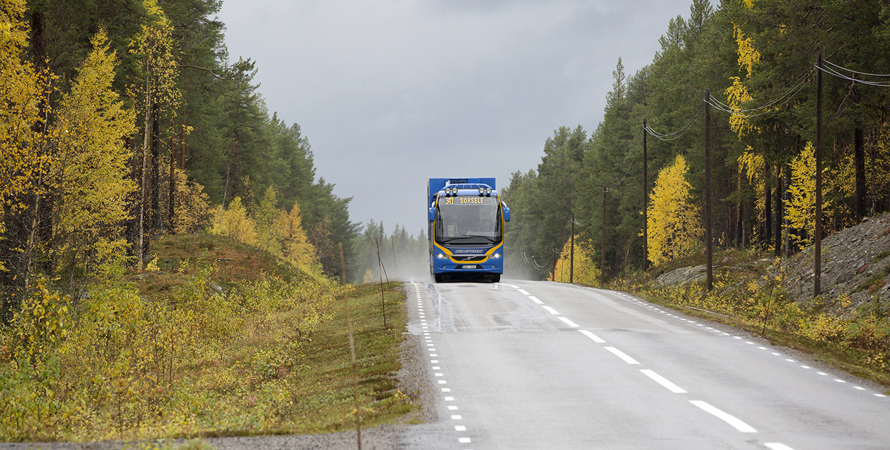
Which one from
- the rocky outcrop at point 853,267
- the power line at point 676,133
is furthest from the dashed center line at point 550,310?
the power line at point 676,133

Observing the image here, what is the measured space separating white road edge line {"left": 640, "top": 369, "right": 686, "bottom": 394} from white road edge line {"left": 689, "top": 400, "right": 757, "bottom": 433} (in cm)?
75

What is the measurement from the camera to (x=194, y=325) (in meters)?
19.9

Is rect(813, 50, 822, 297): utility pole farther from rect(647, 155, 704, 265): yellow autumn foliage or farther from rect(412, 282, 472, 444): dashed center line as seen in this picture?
rect(647, 155, 704, 265): yellow autumn foliage

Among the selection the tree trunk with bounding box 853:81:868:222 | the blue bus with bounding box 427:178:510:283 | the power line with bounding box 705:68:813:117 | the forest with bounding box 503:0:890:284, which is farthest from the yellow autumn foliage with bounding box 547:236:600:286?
the blue bus with bounding box 427:178:510:283

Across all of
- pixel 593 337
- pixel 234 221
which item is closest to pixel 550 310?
pixel 593 337

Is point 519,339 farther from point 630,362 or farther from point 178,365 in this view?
point 178,365

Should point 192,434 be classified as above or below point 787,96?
below

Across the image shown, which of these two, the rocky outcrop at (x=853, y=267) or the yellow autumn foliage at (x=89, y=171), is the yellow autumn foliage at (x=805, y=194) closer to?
the rocky outcrop at (x=853, y=267)

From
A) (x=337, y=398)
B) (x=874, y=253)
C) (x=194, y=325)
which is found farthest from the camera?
(x=874, y=253)

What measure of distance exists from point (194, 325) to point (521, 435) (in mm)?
14275

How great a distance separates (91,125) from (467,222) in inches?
531

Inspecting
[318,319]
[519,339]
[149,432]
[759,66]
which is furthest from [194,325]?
[759,66]

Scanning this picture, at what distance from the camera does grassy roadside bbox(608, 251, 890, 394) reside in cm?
1424

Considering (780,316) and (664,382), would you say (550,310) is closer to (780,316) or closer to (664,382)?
(780,316)
